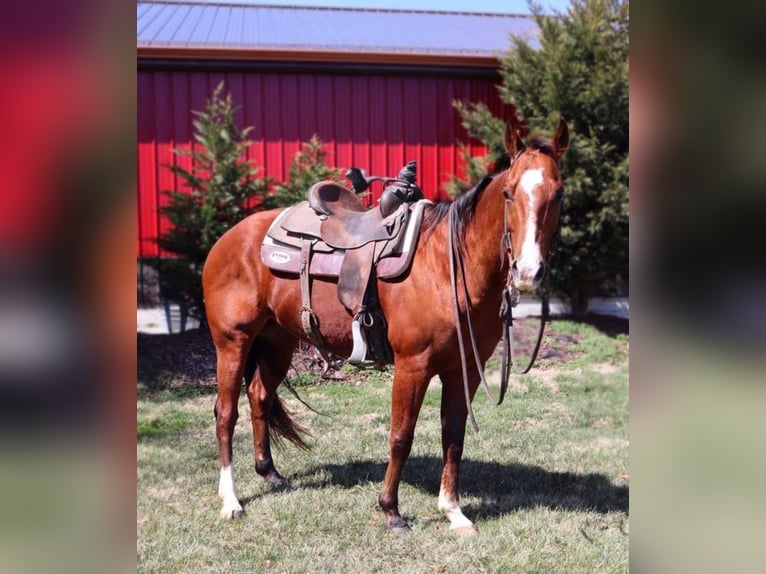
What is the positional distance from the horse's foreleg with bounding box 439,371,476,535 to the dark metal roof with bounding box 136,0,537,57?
5.25 meters

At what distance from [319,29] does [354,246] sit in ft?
21.0

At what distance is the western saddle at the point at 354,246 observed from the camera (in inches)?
129

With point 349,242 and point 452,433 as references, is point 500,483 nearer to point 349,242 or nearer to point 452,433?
point 452,433

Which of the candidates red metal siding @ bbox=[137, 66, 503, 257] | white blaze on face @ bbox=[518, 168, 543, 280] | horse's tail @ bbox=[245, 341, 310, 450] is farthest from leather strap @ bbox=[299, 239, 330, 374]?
red metal siding @ bbox=[137, 66, 503, 257]

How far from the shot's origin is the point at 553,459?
4.44 m

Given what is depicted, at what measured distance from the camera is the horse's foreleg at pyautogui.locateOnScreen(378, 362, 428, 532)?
314cm

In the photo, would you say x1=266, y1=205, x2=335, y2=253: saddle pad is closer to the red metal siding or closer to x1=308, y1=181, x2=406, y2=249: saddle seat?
x1=308, y1=181, x2=406, y2=249: saddle seat

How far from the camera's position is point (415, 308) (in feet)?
10.3
